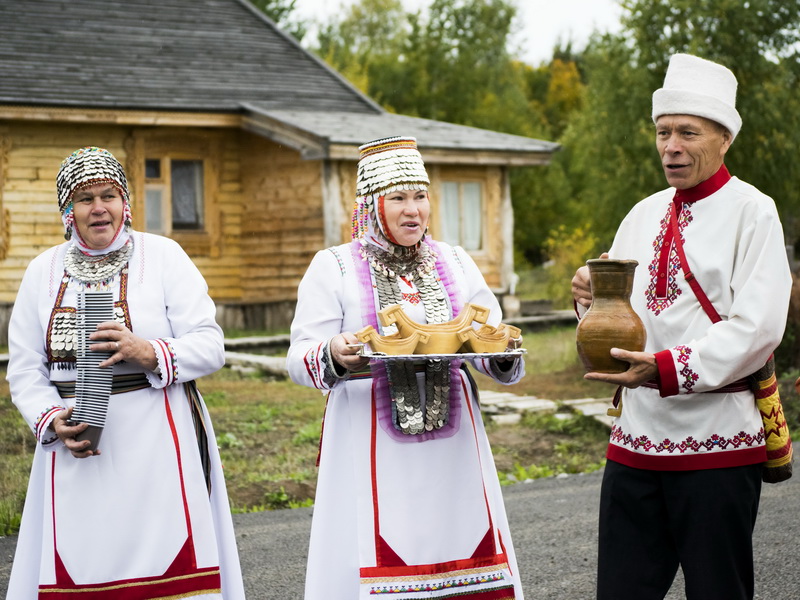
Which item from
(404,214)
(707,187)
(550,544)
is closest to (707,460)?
(707,187)

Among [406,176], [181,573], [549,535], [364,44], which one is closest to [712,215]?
[406,176]

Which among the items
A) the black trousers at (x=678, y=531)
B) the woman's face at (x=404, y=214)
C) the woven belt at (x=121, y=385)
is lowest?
the black trousers at (x=678, y=531)

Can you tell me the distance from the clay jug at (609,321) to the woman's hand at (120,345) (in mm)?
1557

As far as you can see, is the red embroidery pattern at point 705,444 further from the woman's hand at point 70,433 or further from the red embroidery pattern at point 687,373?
the woman's hand at point 70,433

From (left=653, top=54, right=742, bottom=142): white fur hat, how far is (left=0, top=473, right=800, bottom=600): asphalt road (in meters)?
2.76

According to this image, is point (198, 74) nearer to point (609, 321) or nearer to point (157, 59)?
point (157, 59)

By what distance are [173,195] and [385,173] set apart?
14.8 m

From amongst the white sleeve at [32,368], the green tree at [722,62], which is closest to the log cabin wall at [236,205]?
the green tree at [722,62]

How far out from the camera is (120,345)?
3.76 metres

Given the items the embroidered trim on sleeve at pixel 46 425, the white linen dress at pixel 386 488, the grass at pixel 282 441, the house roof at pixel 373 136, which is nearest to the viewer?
the white linen dress at pixel 386 488

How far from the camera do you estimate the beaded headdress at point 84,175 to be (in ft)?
13.0

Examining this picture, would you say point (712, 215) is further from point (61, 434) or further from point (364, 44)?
point (364, 44)

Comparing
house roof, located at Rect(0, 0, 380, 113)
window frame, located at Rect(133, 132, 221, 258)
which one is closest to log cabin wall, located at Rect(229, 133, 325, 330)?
window frame, located at Rect(133, 132, 221, 258)

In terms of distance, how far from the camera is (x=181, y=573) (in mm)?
3887
